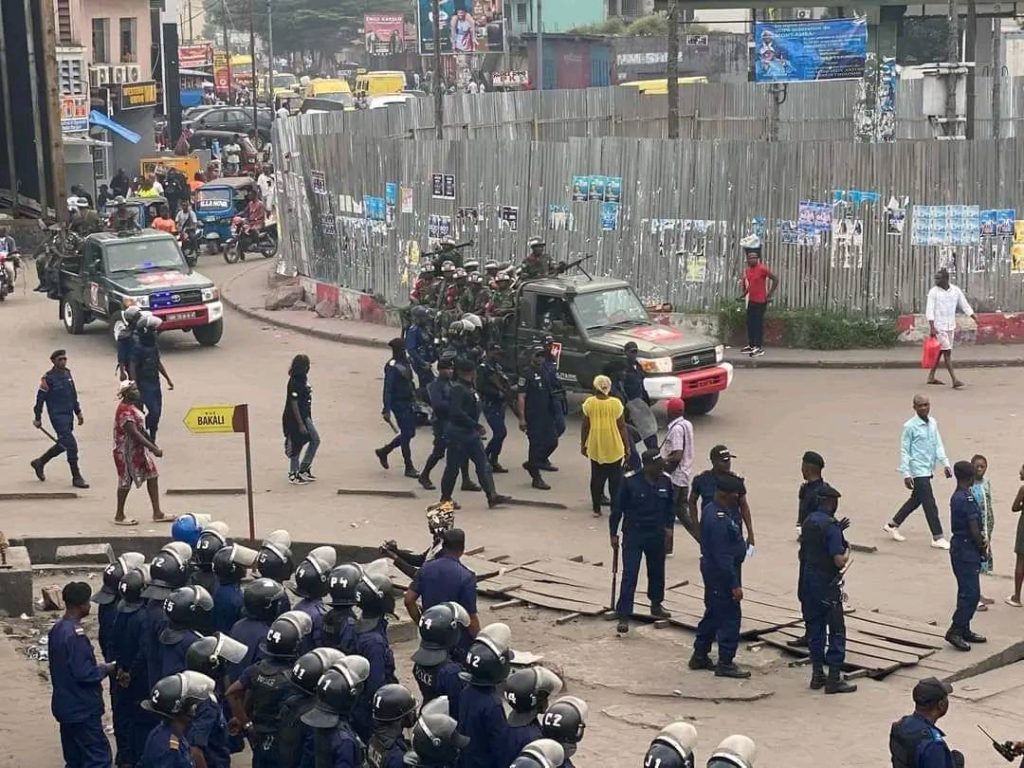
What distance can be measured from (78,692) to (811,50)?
32808mm

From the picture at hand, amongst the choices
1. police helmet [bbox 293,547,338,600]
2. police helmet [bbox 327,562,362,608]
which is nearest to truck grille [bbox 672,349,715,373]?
police helmet [bbox 293,547,338,600]

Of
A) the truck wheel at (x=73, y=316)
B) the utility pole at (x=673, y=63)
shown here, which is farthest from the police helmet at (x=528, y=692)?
the utility pole at (x=673, y=63)

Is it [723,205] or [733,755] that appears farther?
[723,205]

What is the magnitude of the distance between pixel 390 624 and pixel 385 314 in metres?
15.4

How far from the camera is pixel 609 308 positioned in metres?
22.2

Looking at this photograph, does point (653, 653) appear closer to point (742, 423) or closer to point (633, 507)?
→ point (633, 507)

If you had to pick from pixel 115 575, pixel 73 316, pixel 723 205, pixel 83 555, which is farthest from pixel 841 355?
pixel 115 575

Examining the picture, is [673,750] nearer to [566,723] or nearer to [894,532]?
[566,723]

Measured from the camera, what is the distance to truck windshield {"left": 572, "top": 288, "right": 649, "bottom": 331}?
2194 cm

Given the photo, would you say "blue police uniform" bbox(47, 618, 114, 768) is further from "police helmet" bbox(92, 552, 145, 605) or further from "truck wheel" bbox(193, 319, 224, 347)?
"truck wheel" bbox(193, 319, 224, 347)

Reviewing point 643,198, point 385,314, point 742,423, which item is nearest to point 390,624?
point 742,423

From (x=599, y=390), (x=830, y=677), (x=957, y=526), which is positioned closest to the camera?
(x=830, y=677)

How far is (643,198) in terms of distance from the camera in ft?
87.6

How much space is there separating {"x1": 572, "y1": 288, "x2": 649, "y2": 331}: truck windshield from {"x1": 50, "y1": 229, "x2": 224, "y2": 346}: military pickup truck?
7771 millimetres
